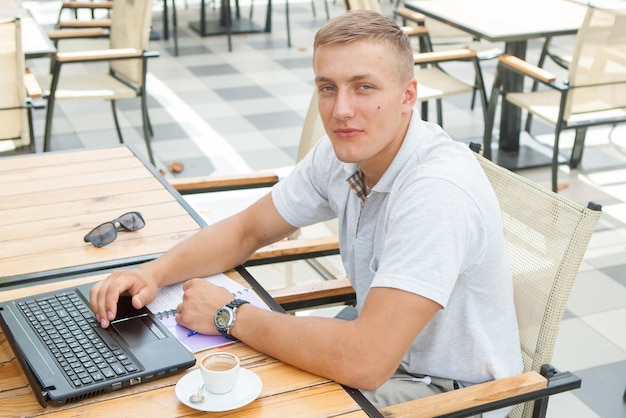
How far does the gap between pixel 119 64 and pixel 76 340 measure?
3.18 metres

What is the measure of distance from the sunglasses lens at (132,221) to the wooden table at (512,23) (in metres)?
2.59

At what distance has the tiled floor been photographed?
3010 mm

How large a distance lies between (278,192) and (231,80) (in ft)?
14.4

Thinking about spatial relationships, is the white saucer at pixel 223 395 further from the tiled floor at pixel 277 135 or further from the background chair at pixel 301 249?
the tiled floor at pixel 277 135

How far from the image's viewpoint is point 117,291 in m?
1.67

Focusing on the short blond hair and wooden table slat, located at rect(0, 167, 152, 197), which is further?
wooden table slat, located at rect(0, 167, 152, 197)

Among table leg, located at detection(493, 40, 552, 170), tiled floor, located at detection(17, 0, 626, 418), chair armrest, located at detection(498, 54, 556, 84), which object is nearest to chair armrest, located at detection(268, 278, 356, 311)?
tiled floor, located at detection(17, 0, 626, 418)

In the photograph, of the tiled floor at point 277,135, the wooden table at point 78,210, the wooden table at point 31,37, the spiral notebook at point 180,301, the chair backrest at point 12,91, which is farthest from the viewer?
the wooden table at point 31,37

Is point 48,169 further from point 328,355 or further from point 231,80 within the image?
point 231,80

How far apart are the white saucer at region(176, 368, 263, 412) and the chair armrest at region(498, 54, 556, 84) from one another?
2892 mm

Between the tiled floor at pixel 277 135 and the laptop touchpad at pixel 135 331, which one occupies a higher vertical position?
the laptop touchpad at pixel 135 331

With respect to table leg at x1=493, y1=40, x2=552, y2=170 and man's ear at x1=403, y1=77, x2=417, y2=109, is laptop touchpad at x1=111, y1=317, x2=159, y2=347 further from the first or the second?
table leg at x1=493, y1=40, x2=552, y2=170

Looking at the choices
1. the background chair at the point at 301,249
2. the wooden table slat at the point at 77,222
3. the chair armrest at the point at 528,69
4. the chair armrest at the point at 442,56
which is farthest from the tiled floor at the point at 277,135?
the wooden table slat at the point at 77,222

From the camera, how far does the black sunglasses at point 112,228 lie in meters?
2.02
